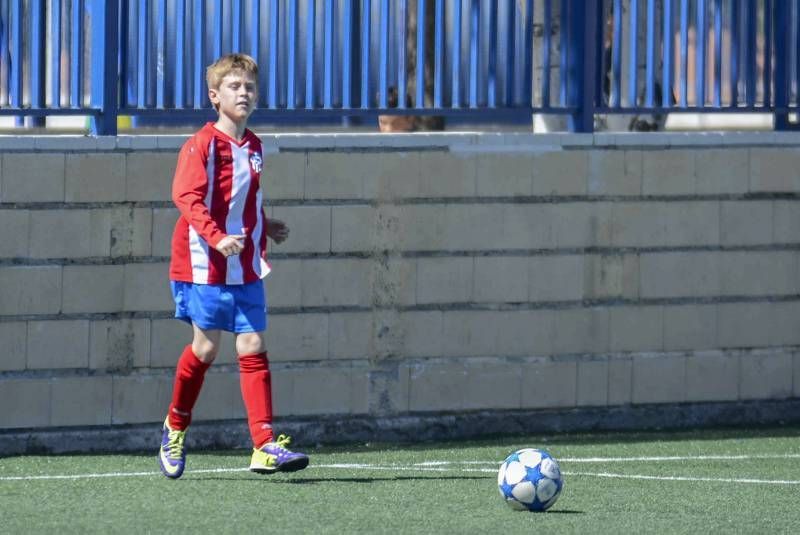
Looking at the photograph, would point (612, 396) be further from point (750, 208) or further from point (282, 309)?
point (282, 309)

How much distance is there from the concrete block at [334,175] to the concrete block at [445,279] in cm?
54

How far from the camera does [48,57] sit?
361 inches

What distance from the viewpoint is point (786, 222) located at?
10.6 m

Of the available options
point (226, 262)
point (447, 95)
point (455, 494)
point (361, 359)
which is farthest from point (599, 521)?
point (447, 95)

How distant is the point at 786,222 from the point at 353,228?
261 centimetres

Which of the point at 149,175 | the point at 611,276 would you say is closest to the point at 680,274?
the point at 611,276

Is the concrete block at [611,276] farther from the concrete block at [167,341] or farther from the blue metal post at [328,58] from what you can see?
the concrete block at [167,341]

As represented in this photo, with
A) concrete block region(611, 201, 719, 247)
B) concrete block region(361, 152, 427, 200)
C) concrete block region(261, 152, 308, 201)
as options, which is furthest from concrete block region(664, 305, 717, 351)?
concrete block region(261, 152, 308, 201)

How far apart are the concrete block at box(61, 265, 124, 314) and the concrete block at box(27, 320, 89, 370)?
0.08 metres

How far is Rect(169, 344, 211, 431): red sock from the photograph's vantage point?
26.5ft

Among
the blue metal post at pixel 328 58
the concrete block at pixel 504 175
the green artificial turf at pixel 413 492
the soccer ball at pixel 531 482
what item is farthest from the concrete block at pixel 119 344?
the soccer ball at pixel 531 482

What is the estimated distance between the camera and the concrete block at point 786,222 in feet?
34.8

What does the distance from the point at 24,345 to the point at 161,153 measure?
3.68ft

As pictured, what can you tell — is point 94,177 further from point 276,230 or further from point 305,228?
point 276,230
